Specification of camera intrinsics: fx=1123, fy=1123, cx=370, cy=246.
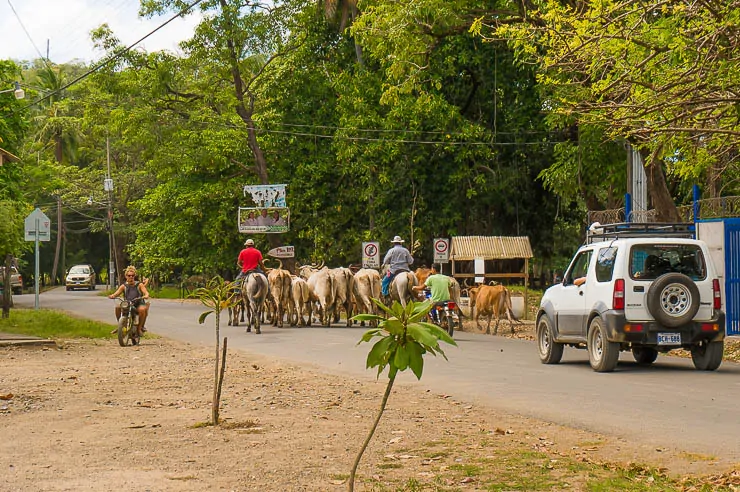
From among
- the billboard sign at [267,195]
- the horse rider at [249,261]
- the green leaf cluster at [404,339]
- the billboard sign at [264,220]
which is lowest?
the green leaf cluster at [404,339]

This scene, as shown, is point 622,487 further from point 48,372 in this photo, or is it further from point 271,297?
point 271,297

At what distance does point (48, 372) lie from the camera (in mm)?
17109

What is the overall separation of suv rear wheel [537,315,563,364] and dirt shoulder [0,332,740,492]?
405cm

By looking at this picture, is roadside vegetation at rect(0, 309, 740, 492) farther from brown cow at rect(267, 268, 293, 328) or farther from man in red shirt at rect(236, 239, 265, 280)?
brown cow at rect(267, 268, 293, 328)

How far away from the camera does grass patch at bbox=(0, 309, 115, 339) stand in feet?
87.7

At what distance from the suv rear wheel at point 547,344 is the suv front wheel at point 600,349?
116cm

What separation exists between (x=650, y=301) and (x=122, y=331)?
1126 centimetres

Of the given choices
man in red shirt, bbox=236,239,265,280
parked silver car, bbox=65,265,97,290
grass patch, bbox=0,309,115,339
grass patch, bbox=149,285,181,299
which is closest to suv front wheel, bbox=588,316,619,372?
grass patch, bbox=0,309,115,339

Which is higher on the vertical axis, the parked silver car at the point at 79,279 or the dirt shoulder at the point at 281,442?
the parked silver car at the point at 79,279

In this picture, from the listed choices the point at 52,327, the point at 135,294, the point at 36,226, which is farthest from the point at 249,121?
the point at 135,294

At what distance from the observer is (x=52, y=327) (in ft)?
95.7

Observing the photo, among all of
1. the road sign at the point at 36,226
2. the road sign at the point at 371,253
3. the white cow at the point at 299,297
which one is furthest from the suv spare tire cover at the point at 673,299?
the road sign at the point at 36,226

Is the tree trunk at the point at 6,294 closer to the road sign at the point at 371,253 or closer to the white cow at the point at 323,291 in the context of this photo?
the white cow at the point at 323,291

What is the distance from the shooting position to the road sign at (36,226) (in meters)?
34.6
